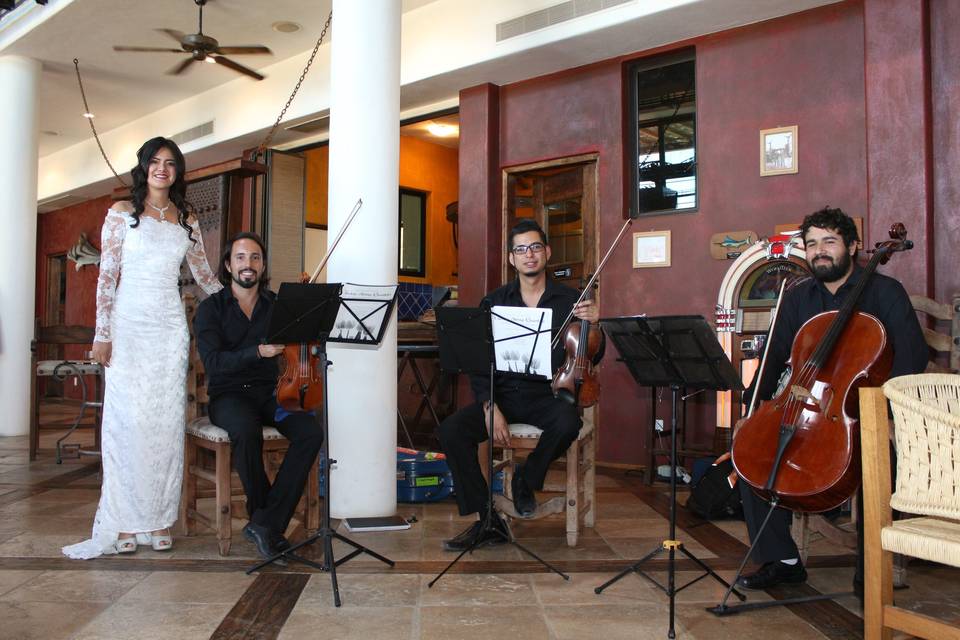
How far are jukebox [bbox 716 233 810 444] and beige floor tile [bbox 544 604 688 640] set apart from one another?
2176 millimetres

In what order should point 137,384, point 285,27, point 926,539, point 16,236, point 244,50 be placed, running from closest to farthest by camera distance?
1. point 926,539
2. point 137,384
3. point 244,50
4. point 285,27
5. point 16,236

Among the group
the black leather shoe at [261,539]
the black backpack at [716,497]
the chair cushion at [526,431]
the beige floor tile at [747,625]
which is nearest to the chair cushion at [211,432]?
the black leather shoe at [261,539]

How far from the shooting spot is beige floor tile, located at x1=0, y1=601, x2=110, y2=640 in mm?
2326

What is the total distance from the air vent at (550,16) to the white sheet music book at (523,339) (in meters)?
2.92

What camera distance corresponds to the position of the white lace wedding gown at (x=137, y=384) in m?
3.25

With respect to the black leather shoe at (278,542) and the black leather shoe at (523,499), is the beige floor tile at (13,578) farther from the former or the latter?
the black leather shoe at (523,499)

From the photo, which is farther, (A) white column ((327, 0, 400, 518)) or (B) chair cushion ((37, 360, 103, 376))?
(B) chair cushion ((37, 360, 103, 376))

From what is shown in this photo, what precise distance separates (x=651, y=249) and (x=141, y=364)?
3489mm

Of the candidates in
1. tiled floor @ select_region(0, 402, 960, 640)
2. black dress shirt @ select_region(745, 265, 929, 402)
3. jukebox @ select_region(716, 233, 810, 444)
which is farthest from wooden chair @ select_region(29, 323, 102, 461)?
black dress shirt @ select_region(745, 265, 929, 402)

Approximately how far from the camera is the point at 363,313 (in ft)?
9.71

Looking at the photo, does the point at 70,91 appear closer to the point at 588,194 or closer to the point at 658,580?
the point at 588,194

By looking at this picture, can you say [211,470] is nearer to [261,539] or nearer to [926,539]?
[261,539]

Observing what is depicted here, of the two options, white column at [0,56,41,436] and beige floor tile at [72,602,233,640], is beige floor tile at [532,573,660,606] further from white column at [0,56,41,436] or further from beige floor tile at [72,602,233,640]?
white column at [0,56,41,436]

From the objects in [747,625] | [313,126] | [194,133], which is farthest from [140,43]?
[747,625]
